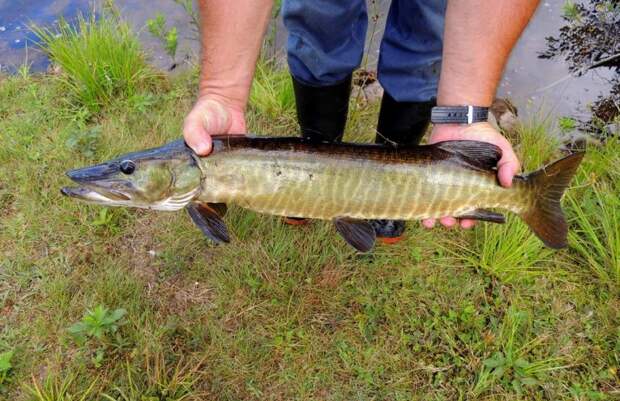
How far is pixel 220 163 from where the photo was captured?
5.79 feet

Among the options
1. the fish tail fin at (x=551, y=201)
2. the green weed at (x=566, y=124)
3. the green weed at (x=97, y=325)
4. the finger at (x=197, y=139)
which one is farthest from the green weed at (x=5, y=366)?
the green weed at (x=566, y=124)

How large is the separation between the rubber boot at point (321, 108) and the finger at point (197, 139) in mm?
800

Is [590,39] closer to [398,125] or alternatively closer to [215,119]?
[398,125]

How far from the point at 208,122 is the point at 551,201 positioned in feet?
4.54

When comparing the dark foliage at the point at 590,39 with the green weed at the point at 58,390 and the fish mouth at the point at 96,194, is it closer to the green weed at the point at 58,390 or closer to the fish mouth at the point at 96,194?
the fish mouth at the point at 96,194

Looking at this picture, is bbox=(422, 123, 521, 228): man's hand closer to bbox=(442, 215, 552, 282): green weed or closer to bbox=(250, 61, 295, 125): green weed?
bbox=(442, 215, 552, 282): green weed

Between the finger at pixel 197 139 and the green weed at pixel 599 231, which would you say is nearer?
the finger at pixel 197 139

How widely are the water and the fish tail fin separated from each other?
185 centimetres

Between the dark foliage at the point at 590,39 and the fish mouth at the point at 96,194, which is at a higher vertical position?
the fish mouth at the point at 96,194

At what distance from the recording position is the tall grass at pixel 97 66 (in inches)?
133

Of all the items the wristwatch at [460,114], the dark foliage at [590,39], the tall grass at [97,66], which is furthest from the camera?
Answer: the dark foliage at [590,39]

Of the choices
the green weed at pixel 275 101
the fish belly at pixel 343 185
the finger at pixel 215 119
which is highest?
the finger at pixel 215 119

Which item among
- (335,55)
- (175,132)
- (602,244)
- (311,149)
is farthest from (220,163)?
(602,244)

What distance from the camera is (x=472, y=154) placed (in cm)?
181
